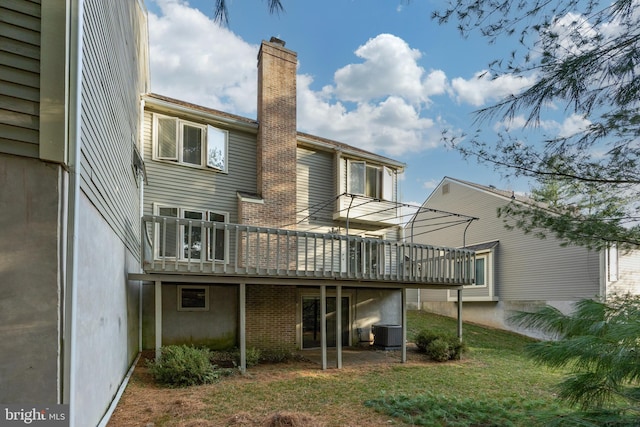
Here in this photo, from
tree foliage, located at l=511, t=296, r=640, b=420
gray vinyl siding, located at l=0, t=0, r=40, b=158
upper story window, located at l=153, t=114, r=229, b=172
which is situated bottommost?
tree foliage, located at l=511, t=296, r=640, b=420

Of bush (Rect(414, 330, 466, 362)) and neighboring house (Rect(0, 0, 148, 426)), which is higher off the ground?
neighboring house (Rect(0, 0, 148, 426))

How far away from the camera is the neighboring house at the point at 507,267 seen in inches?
513

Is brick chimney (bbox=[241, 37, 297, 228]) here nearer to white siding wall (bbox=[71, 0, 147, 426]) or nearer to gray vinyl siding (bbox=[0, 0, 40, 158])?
white siding wall (bbox=[71, 0, 147, 426])

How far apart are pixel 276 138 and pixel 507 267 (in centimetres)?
1097

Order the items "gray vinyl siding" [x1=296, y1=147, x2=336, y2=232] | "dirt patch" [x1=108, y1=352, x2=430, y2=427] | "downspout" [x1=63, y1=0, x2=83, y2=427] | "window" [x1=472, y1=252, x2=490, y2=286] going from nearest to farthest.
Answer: "downspout" [x1=63, y1=0, x2=83, y2=427]
"dirt patch" [x1=108, y1=352, x2=430, y2=427]
"gray vinyl siding" [x1=296, y1=147, x2=336, y2=232]
"window" [x1=472, y1=252, x2=490, y2=286]

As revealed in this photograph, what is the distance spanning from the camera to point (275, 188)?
11.6m

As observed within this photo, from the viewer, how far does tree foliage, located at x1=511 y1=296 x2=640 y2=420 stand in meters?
2.06

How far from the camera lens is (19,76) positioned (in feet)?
9.10

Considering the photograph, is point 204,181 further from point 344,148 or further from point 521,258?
point 521,258

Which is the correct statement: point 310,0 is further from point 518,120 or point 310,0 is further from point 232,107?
point 232,107

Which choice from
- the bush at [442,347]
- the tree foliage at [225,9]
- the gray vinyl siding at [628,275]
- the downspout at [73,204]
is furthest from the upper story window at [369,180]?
the downspout at [73,204]

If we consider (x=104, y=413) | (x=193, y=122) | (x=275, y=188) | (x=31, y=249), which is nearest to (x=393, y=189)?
(x=275, y=188)

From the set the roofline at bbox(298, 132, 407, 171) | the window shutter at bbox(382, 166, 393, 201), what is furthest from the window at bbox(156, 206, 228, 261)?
the window shutter at bbox(382, 166, 393, 201)

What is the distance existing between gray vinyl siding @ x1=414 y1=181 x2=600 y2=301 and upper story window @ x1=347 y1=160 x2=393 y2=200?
4899mm
